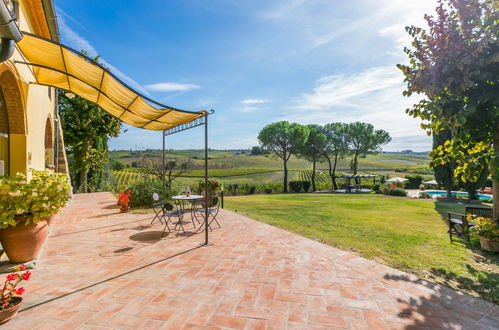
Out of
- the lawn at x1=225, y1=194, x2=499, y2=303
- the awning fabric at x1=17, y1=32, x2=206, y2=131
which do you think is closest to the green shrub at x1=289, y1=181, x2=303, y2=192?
the lawn at x1=225, y1=194, x2=499, y2=303

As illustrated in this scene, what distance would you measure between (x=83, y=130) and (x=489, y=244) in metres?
17.9

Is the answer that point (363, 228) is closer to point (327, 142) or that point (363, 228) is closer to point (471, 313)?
point (471, 313)

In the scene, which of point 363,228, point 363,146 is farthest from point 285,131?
point 363,228

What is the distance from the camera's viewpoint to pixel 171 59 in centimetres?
1016

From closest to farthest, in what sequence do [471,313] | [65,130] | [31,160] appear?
[471,313]
[31,160]
[65,130]

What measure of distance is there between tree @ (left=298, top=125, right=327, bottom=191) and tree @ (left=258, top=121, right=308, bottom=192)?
5.06 ft

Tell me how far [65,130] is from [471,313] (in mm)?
17840

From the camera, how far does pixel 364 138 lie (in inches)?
1335

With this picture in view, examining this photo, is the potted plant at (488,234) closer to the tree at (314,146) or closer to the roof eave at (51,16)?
the roof eave at (51,16)

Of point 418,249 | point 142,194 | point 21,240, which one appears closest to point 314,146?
point 142,194

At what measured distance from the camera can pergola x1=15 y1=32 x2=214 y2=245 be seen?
374cm

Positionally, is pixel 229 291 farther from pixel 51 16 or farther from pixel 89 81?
pixel 51 16

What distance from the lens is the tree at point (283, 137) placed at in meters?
30.8

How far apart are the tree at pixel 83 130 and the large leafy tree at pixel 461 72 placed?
15086 mm
